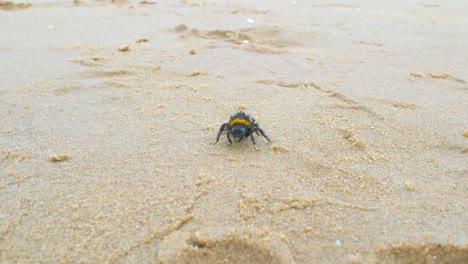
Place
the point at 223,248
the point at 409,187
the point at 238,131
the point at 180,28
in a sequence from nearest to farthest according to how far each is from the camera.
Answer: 1. the point at 223,248
2. the point at 409,187
3. the point at 238,131
4. the point at 180,28

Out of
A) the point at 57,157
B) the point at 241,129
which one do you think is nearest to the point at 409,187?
the point at 241,129

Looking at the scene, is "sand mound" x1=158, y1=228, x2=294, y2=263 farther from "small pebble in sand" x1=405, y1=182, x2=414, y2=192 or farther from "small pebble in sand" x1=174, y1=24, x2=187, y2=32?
"small pebble in sand" x1=174, y1=24, x2=187, y2=32

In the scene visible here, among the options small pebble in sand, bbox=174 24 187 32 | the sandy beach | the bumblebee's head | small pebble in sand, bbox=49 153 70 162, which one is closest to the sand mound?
the sandy beach

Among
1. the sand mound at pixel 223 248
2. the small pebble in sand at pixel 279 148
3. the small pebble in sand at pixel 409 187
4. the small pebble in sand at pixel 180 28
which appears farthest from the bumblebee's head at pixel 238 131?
the small pebble in sand at pixel 180 28

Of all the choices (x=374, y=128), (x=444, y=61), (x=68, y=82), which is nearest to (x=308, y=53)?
(x=444, y=61)

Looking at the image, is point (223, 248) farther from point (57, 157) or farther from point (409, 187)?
point (57, 157)

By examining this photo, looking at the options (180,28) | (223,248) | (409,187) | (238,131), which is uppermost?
(180,28)

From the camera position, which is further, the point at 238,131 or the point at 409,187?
the point at 238,131

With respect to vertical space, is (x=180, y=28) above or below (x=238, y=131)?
above
